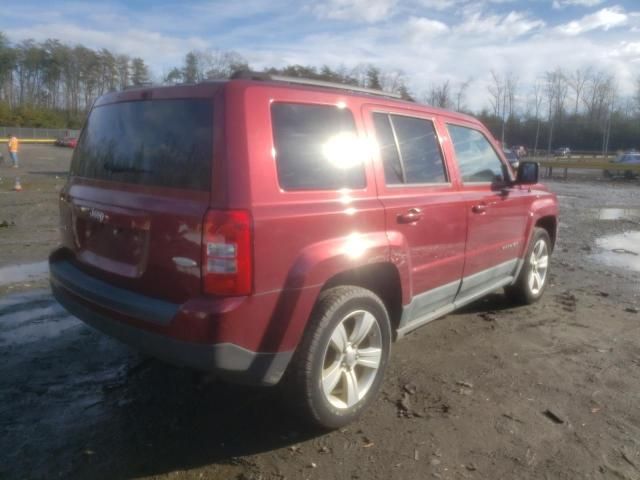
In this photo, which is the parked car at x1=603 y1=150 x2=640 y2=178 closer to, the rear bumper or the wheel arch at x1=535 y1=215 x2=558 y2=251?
the wheel arch at x1=535 y1=215 x2=558 y2=251

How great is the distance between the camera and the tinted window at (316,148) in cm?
281

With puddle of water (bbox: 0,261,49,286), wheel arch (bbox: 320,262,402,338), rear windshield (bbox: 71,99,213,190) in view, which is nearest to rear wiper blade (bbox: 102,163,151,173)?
rear windshield (bbox: 71,99,213,190)

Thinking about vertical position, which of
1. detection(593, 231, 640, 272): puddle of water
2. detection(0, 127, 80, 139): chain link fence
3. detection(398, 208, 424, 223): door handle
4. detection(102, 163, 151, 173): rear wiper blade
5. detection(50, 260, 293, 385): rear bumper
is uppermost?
detection(0, 127, 80, 139): chain link fence

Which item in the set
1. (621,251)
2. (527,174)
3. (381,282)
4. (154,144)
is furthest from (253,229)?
(621,251)

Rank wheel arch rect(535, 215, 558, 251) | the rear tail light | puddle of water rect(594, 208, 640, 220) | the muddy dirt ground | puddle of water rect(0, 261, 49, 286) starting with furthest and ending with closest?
1. puddle of water rect(594, 208, 640, 220)
2. puddle of water rect(0, 261, 49, 286)
3. wheel arch rect(535, 215, 558, 251)
4. the muddy dirt ground
5. the rear tail light

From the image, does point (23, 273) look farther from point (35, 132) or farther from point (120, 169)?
point (35, 132)

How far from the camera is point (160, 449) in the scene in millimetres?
2885

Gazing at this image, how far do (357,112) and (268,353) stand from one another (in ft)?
5.10

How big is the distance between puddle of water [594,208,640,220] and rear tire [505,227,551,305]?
30.4 ft

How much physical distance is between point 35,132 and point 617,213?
72577 millimetres

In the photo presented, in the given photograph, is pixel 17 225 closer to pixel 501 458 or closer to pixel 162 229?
pixel 162 229

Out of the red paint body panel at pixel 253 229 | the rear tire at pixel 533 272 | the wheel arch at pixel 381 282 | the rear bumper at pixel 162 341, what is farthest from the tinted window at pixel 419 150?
the rear tire at pixel 533 272

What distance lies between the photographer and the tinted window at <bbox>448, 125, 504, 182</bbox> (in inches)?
170

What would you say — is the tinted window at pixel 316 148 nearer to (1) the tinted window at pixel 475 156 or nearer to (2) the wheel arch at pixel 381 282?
(2) the wheel arch at pixel 381 282
